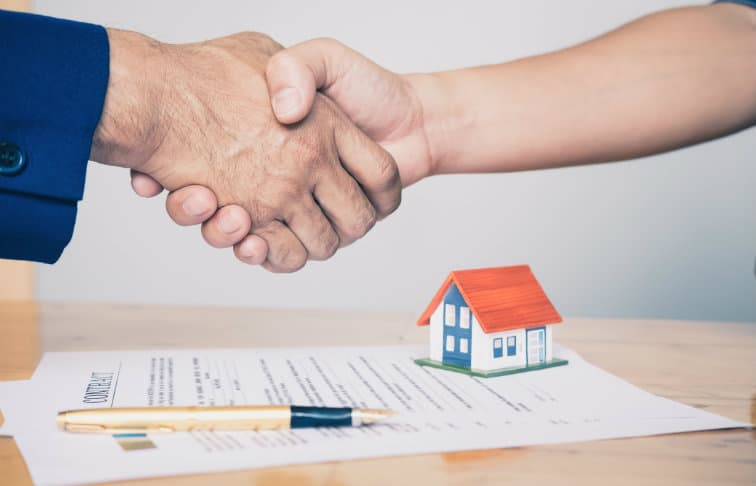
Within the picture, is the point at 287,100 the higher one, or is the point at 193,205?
the point at 287,100

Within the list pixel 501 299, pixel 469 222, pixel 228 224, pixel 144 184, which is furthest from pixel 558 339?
pixel 469 222

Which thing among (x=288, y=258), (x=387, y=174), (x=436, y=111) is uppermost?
(x=436, y=111)

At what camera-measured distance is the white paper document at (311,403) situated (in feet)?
1.70

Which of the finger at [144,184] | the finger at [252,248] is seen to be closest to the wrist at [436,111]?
the finger at [252,248]

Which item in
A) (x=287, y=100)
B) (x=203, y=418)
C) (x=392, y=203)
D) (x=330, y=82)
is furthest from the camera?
(x=392, y=203)

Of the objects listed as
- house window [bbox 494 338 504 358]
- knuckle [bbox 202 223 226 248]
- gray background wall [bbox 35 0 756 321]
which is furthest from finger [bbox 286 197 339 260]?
gray background wall [bbox 35 0 756 321]

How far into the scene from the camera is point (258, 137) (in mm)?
1033

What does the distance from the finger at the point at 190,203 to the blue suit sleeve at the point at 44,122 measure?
0.19 m

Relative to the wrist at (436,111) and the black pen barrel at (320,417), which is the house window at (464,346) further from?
the wrist at (436,111)

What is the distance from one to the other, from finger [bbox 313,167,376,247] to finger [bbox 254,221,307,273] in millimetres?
62

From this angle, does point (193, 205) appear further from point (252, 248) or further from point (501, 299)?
point (501, 299)

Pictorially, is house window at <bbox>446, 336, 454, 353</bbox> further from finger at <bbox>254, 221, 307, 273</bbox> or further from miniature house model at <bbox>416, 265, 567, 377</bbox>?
finger at <bbox>254, 221, 307, 273</bbox>

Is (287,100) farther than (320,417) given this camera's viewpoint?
Yes

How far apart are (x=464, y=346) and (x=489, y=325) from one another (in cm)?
4
